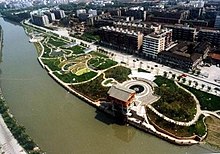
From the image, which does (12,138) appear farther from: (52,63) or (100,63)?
(52,63)

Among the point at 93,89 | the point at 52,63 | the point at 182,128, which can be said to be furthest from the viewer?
the point at 52,63

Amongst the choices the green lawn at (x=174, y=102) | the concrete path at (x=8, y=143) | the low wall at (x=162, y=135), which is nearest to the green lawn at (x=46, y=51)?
the concrete path at (x=8, y=143)

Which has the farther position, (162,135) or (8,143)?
(162,135)

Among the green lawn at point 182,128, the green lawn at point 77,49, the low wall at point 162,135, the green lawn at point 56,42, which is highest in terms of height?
the green lawn at point 56,42

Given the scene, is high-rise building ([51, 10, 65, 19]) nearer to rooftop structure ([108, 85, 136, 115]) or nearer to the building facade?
the building facade

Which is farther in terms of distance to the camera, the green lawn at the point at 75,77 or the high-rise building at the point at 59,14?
the high-rise building at the point at 59,14

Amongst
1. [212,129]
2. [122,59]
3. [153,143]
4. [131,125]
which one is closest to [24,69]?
[122,59]

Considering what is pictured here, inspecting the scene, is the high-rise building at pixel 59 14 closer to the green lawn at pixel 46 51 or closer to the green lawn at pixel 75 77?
the green lawn at pixel 46 51

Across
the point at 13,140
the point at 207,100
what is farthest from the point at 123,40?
the point at 13,140
